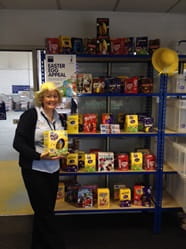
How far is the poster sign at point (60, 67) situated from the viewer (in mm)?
2340

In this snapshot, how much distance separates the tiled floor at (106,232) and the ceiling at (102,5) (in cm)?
247

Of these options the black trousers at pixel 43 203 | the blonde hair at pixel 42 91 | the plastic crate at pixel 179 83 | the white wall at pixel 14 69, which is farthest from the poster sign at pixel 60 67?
the white wall at pixel 14 69

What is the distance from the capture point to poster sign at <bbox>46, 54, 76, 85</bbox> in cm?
234

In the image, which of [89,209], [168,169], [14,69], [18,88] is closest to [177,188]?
[168,169]

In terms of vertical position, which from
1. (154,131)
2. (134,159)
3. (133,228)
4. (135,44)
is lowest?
(133,228)

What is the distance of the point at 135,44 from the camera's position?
2.49m

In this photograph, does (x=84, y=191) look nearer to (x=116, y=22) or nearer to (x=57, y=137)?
(x=57, y=137)

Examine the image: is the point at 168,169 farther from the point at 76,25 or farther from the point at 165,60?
the point at 76,25

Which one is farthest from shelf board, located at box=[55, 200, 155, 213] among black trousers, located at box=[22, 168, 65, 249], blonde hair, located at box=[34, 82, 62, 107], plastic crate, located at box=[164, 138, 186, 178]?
blonde hair, located at box=[34, 82, 62, 107]

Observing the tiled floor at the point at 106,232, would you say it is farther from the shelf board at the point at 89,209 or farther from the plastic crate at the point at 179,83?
the plastic crate at the point at 179,83

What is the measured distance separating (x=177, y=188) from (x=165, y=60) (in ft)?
4.75

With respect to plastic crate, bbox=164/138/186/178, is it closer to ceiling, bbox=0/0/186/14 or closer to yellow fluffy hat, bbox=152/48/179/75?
yellow fluffy hat, bbox=152/48/179/75

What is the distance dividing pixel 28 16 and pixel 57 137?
166cm

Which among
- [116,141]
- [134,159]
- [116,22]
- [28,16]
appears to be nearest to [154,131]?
[134,159]
